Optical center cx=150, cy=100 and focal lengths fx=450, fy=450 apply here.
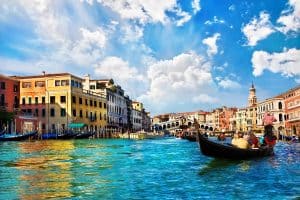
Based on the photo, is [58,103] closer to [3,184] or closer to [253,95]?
[3,184]

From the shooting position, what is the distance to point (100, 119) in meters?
49.1

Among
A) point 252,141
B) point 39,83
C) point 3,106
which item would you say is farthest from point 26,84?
point 252,141

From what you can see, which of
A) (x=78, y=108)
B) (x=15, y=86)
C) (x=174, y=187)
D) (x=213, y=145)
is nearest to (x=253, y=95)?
(x=78, y=108)

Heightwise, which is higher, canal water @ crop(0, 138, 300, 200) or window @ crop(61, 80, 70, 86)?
window @ crop(61, 80, 70, 86)

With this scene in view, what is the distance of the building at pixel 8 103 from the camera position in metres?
34.7

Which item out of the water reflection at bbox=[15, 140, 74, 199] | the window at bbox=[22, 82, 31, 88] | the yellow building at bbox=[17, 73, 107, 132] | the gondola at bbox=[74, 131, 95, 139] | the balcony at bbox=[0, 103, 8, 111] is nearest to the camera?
the water reflection at bbox=[15, 140, 74, 199]

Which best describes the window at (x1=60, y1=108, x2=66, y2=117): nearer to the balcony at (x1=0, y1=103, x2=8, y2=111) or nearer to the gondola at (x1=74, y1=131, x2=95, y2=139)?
the gondola at (x1=74, y1=131, x2=95, y2=139)

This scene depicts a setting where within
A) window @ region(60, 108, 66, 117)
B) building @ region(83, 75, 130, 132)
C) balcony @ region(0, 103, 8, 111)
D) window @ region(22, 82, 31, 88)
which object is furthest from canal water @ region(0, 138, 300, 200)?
building @ region(83, 75, 130, 132)

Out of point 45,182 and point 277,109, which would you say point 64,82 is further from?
point 45,182

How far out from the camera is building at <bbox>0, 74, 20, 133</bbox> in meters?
34.7

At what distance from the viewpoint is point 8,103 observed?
36.5 m

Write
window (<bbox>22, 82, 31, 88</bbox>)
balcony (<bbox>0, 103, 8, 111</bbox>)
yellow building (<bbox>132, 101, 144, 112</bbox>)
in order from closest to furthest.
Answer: balcony (<bbox>0, 103, 8, 111</bbox>)
window (<bbox>22, 82, 31, 88</bbox>)
yellow building (<bbox>132, 101, 144, 112</bbox>)

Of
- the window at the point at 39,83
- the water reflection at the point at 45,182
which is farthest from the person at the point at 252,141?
the window at the point at 39,83

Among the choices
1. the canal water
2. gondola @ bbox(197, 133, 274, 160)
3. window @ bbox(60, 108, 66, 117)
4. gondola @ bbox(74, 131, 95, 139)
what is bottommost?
the canal water
